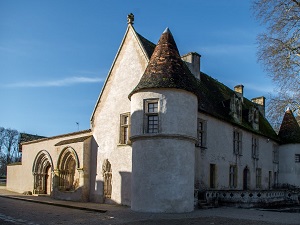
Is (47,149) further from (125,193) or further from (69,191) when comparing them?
(125,193)

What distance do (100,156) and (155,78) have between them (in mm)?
7558

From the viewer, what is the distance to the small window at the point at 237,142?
24.9m

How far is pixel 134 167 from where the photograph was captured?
16.5 metres

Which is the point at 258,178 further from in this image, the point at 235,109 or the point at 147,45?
the point at 147,45

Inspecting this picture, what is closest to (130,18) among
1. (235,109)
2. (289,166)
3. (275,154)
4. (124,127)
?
(124,127)

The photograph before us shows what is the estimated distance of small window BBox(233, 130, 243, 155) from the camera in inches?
980

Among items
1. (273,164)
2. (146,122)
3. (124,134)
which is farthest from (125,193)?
(273,164)

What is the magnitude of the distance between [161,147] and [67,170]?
1066 centimetres

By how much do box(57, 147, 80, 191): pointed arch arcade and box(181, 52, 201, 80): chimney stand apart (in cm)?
976

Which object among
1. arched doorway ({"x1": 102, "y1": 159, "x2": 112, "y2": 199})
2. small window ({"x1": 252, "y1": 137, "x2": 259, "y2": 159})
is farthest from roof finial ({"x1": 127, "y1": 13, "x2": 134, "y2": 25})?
small window ({"x1": 252, "y1": 137, "x2": 259, "y2": 159})

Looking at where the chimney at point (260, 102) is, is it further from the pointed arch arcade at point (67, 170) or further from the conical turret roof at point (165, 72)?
the conical turret roof at point (165, 72)

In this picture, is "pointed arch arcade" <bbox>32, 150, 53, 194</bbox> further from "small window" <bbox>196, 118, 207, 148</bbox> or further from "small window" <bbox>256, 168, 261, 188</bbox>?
"small window" <bbox>256, 168, 261, 188</bbox>

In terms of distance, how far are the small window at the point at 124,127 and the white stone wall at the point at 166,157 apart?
11.8ft

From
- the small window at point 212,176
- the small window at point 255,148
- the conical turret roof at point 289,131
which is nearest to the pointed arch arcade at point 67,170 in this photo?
the small window at point 212,176
